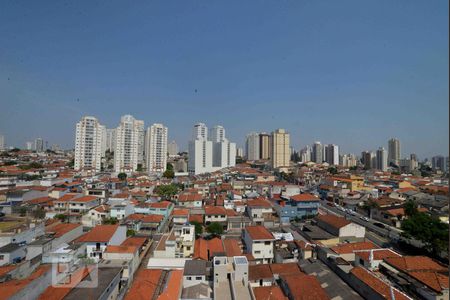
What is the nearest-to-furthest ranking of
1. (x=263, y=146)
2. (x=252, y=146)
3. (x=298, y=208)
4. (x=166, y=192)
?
(x=298, y=208) < (x=166, y=192) < (x=263, y=146) < (x=252, y=146)

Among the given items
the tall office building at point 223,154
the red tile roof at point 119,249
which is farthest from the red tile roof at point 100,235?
the tall office building at point 223,154

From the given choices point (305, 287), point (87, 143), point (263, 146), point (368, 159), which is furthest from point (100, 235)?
point (368, 159)

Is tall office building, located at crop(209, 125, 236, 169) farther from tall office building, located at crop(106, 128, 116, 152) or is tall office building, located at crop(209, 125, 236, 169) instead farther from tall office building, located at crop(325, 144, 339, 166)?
tall office building, located at crop(325, 144, 339, 166)

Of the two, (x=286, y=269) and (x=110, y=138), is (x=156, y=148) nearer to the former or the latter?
(x=110, y=138)

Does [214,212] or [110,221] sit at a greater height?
[214,212]

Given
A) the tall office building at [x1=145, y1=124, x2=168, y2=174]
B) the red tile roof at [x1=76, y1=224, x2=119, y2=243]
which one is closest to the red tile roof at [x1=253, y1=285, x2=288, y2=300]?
the red tile roof at [x1=76, y1=224, x2=119, y2=243]

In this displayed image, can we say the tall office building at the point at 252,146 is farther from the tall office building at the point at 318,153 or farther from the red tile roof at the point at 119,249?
the red tile roof at the point at 119,249
